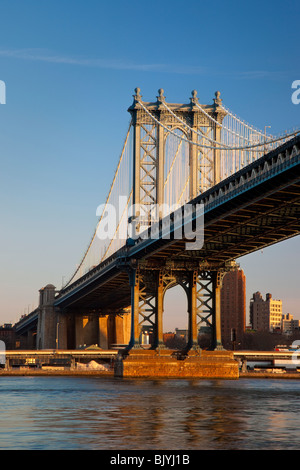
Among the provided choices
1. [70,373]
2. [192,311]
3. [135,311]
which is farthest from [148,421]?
[70,373]

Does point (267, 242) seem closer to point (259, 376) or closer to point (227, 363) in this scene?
point (227, 363)

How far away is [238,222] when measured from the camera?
5794 cm

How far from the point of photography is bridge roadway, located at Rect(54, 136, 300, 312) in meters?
45.6

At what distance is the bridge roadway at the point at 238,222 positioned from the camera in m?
45.6

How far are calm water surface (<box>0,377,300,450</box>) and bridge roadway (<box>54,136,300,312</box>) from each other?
11.5 m

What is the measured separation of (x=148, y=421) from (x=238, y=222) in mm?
26570

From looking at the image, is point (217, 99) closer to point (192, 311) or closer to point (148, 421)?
point (192, 311)

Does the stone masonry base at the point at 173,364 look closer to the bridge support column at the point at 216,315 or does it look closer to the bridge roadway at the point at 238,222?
the bridge support column at the point at 216,315

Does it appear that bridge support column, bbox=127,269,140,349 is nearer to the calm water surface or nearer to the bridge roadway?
the bridge roadway

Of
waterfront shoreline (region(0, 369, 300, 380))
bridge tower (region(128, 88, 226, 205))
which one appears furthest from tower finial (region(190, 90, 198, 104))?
waterfront shoreline (region(0, 369, 300, 380))

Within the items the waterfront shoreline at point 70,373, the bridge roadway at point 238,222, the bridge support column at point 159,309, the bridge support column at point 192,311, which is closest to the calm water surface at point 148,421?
the bridge roadway at point 238,222

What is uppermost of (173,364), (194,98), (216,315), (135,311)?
(194,98)

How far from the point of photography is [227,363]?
78375 millimetres

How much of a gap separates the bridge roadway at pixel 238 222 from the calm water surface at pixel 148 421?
1152cm
